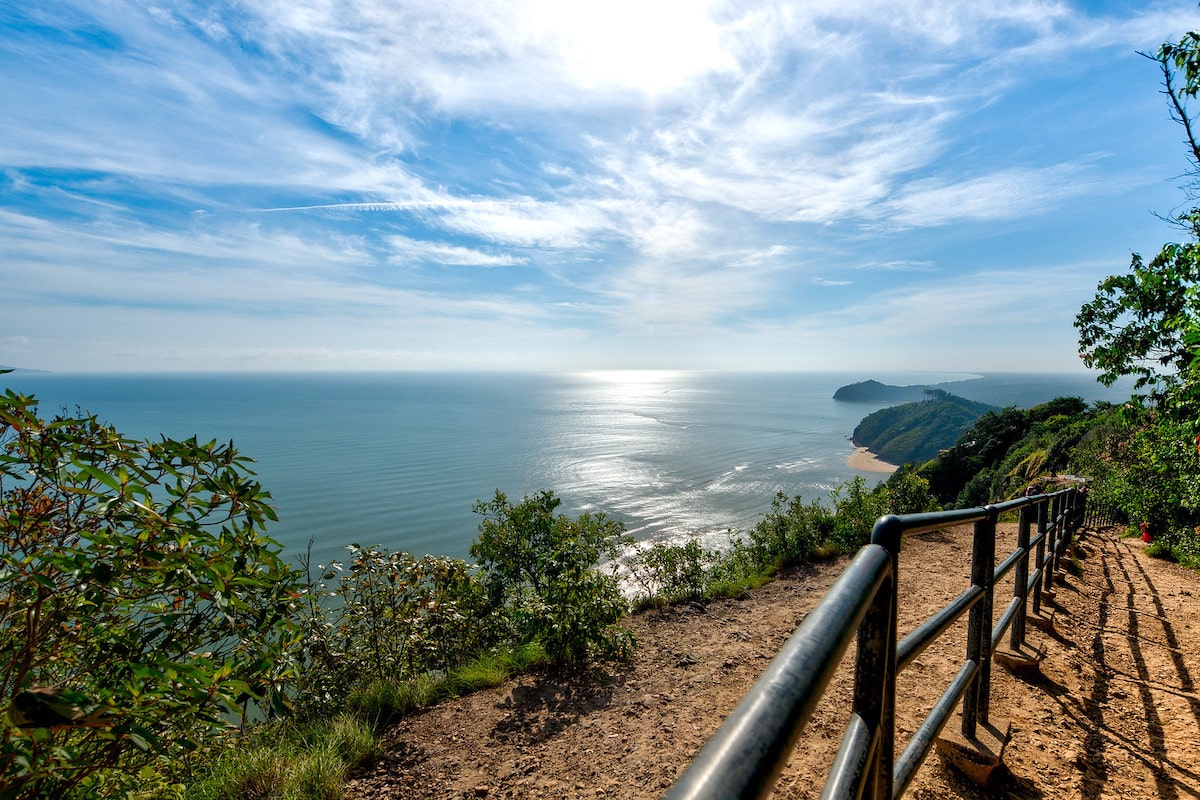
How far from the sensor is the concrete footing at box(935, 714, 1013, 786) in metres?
2.61

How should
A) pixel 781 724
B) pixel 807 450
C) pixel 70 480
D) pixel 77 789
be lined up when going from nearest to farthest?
pixel 781 724
pixel 70 480
pixel 77 789
pixel 807 450

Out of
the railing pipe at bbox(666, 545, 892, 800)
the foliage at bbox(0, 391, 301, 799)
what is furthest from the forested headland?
the railing pipe at bbox(666, 545, 892, 800)

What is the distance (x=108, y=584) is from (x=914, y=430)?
9338 cm

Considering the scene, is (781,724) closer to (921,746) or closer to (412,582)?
(921,746)

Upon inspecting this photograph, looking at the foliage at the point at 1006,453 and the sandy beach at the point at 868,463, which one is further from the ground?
the foliage at the point at 1006,453

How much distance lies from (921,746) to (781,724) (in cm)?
145

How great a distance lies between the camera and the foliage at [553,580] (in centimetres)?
564

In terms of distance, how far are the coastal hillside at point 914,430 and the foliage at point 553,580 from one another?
7404 cm

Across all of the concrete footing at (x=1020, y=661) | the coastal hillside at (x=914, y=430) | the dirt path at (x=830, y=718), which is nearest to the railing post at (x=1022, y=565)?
the concrete footing at (x=1020, y=661)

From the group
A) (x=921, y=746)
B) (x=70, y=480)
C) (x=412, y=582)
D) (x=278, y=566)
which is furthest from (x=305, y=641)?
(x=921, y=746)

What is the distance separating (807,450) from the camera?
2857 inches

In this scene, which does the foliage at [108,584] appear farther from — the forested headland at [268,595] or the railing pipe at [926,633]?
the railing pipe at [926,633]

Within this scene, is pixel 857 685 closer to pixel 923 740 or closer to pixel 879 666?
pixel 879 666

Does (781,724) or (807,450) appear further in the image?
(807,450)
